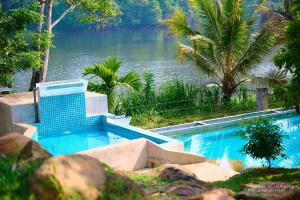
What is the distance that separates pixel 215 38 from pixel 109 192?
371 inches

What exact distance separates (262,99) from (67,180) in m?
8.79

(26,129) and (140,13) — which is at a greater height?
(140,13)

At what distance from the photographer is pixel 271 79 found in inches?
459

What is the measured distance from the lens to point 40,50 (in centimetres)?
1140

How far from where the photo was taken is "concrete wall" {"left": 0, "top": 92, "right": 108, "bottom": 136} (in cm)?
918

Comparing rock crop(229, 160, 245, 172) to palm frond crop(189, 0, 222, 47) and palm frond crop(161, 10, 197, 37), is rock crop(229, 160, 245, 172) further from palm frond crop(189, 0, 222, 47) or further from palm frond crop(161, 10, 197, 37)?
palm frond crop(161, 10, 197, 37)

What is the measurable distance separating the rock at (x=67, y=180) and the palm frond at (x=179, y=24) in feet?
31.1

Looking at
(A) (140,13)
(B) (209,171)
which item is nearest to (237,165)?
(B) (209,171)

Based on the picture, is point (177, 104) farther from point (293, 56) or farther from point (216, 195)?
point (216, 195)

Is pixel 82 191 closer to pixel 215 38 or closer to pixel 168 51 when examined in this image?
pixel 215 38

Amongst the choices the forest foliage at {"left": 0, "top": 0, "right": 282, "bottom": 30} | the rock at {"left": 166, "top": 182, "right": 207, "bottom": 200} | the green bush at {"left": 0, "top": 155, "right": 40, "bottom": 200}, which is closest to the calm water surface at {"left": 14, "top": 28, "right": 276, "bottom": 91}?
the forest foliage at {"left": 0, "top": 0, "right": 282, "bottom": 30}

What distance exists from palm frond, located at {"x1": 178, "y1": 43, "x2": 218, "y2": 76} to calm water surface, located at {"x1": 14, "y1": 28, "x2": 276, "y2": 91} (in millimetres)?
1266

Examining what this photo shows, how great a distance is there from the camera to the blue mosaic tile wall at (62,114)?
367 inches

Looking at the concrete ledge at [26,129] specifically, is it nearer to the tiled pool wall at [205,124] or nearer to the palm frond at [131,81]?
the tiled pool wall at [205,124]
